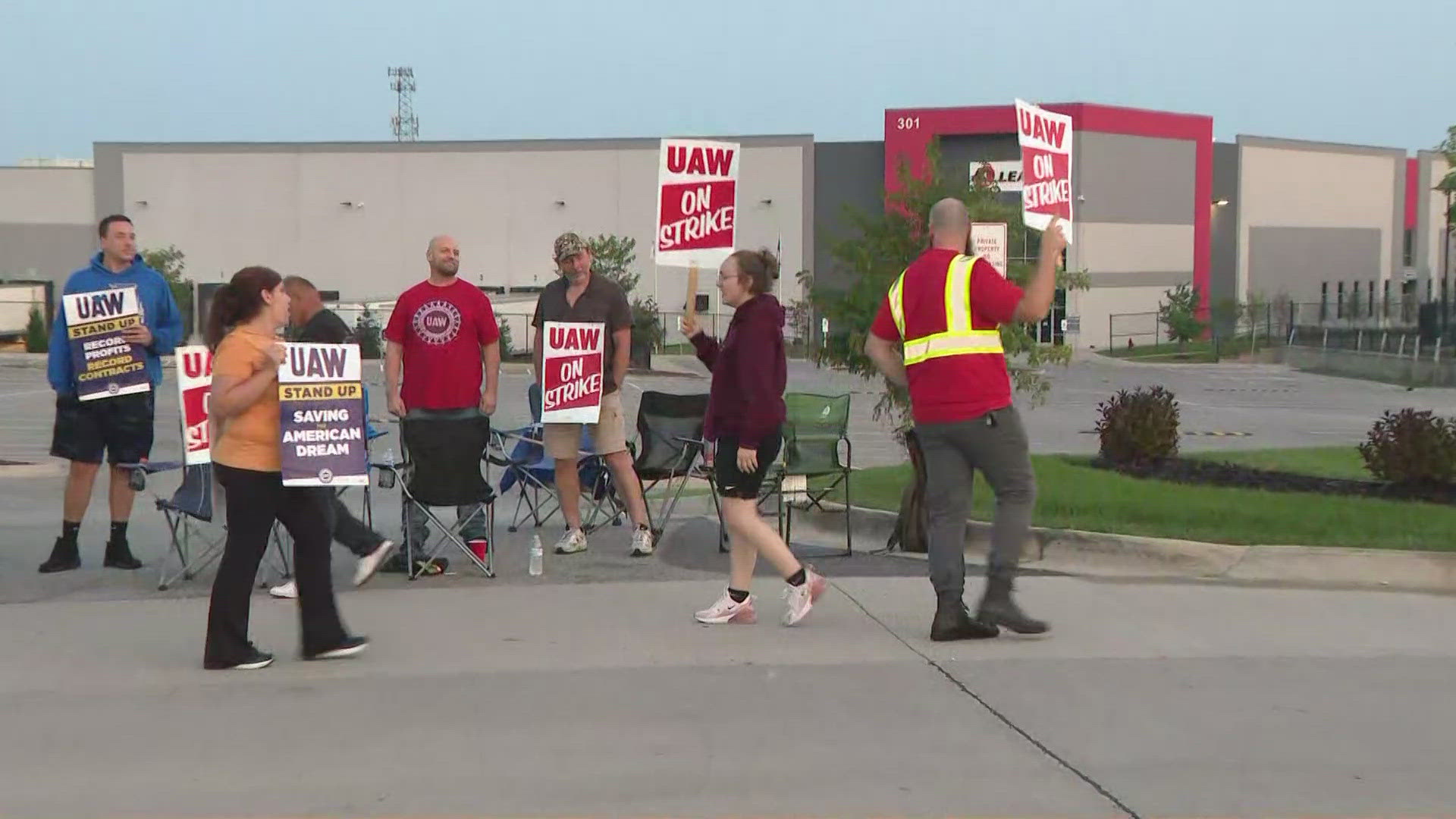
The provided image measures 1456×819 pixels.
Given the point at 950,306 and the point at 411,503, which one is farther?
the point at 411,503

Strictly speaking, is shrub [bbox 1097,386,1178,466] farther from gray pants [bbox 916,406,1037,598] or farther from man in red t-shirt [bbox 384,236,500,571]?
man in red t-shirt [bbox 384,236,500,571]

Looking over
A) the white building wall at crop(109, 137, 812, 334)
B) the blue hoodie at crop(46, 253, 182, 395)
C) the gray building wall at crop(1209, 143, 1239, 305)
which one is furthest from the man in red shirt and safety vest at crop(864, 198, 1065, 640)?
the gray building wall at crop(1209, 143, 1239, 305)

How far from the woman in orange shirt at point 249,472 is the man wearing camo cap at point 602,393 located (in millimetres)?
2991

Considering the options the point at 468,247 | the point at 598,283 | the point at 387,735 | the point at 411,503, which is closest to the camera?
the point at 387,735

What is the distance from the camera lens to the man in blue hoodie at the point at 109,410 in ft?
31.5

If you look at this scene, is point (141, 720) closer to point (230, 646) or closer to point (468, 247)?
point (230, 646)

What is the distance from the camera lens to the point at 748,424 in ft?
25.9

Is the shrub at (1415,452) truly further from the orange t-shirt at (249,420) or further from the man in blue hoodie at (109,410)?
the man in blue hoodie at (109,410)

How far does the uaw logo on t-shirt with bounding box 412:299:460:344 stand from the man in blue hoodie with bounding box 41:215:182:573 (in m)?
1.60

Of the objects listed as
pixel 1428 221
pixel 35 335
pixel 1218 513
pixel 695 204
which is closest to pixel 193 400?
pixel 695 204

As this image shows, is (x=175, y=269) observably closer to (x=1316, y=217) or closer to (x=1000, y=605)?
(x=1316, y=217)

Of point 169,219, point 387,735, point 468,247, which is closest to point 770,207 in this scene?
point 468,247

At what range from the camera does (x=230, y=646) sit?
23.9 feet

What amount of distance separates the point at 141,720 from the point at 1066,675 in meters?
3.89
